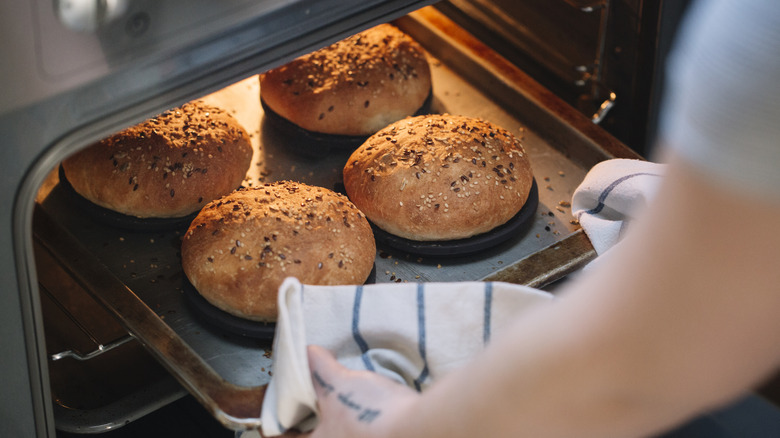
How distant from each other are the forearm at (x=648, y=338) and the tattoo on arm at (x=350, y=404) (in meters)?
0.18

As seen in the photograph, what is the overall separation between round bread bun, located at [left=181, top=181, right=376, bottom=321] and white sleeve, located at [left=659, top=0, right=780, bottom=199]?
0.92m

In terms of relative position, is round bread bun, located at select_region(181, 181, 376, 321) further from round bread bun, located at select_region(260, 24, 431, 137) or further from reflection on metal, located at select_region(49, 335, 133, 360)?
round bread bun, located at select_region(260, 24, 431, 137)

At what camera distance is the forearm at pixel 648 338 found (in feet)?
1.80

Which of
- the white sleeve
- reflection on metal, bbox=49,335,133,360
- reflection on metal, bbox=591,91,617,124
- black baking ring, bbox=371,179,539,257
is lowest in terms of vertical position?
reflection on metal, bbox=49,335,133,360

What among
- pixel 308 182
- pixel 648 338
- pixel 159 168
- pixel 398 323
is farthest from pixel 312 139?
pixel 648 338

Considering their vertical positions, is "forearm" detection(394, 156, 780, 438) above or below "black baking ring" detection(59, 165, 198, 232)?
above

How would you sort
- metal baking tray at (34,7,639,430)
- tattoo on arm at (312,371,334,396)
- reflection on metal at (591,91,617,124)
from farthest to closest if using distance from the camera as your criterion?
reflection on metal at (591,91,617,124) < metal baking tray at (34,7,639,430) < tattoo on arm at (312,371,334,396)

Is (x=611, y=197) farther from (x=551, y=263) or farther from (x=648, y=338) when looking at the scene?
(x=648, y=338)

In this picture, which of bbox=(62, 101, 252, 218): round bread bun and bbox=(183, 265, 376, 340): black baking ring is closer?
bbox=(183, 265, 376, 340): black baking ring

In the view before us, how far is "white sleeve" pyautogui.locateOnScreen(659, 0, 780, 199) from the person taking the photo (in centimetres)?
51

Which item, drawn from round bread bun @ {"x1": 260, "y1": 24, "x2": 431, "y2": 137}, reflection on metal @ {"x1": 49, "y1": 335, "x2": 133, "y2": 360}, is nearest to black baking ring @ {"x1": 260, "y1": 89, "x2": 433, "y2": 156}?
round bread bun @ {"x1": 260, "y1": 24, "x2": 431, "y2": 137}

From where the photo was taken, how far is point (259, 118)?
191 centimetres

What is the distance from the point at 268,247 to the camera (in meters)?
1.39

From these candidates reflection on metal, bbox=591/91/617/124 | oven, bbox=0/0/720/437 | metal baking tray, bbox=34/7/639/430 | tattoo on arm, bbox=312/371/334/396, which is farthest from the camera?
reflection on metal, bbox=591/91/617/124
